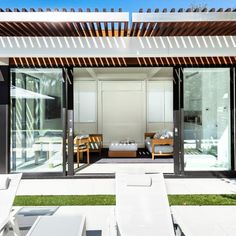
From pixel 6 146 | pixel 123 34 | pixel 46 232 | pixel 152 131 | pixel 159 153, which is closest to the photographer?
pixel 46 232

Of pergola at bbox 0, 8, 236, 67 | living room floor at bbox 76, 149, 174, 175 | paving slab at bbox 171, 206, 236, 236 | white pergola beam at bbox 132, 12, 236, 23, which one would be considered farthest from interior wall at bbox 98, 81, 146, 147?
paving slab at bbox 171, 206, 236, 236

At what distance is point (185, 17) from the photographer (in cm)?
533

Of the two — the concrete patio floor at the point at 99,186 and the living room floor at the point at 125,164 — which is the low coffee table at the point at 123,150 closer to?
the living room floor at the point at 125,164

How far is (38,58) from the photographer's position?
299 inches

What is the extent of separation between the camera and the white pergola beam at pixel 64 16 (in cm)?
524

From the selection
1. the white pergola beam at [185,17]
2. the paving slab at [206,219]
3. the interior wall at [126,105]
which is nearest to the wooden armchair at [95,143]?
the interior wall at [126,105]

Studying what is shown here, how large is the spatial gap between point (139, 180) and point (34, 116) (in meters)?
4.44

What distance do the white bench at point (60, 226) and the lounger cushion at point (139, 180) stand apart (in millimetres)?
914

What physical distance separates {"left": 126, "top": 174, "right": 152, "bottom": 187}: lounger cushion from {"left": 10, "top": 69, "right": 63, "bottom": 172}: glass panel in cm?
393

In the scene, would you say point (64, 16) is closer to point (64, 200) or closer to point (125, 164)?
point (64, 200)

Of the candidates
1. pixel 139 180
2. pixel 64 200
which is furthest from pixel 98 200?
pixel 139 180

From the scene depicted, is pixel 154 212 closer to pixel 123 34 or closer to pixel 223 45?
pixel 123 34

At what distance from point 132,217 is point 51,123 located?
4.57 m

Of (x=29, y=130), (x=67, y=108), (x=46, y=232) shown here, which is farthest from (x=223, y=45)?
(x=46, y=232)
